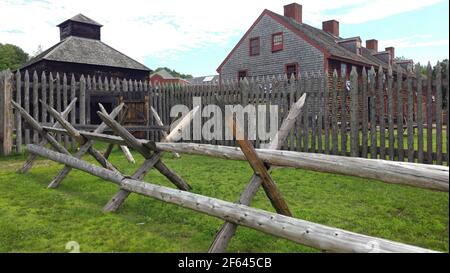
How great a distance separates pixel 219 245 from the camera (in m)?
3.47

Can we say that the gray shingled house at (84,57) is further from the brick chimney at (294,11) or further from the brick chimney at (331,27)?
the brick chimney at (331,27)

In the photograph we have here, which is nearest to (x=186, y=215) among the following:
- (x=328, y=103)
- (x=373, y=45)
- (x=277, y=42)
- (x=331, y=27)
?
(x=328, y=103)

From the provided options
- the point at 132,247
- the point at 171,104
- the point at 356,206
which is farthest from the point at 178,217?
the point at 171,104

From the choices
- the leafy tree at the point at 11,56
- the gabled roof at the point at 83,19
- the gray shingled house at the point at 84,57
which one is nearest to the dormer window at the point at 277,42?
the gray shingled house at the point at 84,57

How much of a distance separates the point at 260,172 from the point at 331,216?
5.12 feet

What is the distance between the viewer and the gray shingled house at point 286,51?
24.7 meters

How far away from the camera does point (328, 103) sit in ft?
31.1

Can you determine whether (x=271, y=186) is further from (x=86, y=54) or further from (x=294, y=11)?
(x=294, y=11)

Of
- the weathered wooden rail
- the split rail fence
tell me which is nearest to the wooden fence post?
the split rail fence

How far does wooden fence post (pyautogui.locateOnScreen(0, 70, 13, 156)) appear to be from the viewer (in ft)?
33.0

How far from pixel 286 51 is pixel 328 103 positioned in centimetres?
1771

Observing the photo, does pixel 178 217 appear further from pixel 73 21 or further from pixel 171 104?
pixel 73 21

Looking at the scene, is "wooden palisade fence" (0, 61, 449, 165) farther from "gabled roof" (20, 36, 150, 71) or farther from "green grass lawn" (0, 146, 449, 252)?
"gabled roof" (20, 36, 150, 71)

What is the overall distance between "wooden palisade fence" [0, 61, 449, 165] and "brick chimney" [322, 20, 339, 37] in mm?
23983
